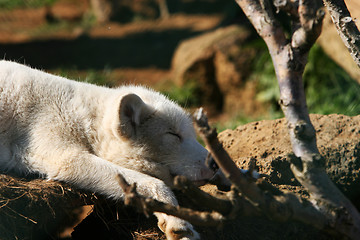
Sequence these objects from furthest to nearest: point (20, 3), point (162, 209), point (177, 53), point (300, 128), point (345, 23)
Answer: point (20, 3) < point (177, 53) < point (345, 23) < point (300, 128) < point (162, 209)

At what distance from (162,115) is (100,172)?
0.72m

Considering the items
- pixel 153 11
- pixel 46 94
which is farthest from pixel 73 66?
pixel 46 94

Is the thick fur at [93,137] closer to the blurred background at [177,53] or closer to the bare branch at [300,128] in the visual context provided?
the bare branch at [300,128]

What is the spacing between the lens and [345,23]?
3439 mm

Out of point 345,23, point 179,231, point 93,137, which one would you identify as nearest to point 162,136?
point 93,137

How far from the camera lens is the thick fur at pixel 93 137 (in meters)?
3.57

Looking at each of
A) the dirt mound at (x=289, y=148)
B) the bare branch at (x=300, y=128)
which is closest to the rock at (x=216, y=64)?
the dirt mound at (x=289, y=148)

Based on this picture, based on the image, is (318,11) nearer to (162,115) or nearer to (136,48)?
(162,115)

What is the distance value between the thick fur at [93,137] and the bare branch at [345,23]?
145 centimetres

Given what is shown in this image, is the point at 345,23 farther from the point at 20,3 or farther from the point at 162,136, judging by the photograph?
the point at 20,3

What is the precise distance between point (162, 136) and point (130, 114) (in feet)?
1.07

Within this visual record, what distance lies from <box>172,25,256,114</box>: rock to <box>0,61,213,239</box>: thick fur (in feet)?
19.8

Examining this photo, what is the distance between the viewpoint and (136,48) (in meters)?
13.5

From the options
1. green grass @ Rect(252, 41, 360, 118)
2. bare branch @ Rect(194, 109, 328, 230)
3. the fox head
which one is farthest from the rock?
bare branch @ Rect(194, 109, 328, 230)
